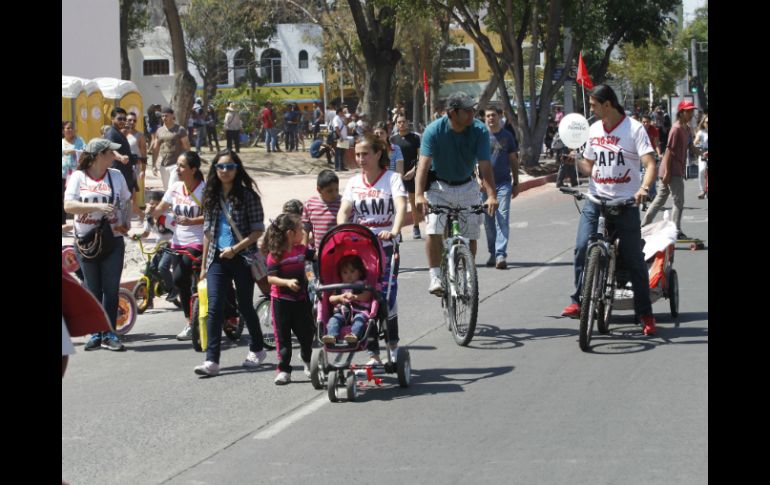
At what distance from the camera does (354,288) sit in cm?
811

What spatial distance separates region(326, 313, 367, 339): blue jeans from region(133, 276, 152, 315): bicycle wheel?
446 centimetres

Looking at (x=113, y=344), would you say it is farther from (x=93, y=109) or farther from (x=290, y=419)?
(x=93, y=109)

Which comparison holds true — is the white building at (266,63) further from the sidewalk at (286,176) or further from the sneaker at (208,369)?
the sneaker at (208,369)

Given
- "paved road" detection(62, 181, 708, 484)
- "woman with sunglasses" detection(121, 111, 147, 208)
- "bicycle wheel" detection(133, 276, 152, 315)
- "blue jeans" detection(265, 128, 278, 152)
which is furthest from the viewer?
"blue jeans" detection(265, 128, 278, 152)

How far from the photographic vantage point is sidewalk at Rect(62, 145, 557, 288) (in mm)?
25533

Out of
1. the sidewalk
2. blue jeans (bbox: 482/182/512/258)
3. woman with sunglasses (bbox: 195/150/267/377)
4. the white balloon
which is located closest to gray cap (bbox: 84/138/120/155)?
woman with sunglasses (bbox: 195/150/267/377)

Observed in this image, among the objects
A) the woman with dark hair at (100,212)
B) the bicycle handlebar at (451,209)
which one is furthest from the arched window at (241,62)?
the bicycle handlebar at (451,209)

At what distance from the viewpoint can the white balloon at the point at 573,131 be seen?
55.4 feet

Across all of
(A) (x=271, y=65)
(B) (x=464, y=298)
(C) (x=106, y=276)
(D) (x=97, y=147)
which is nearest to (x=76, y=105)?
(D) (x=97, y=147)

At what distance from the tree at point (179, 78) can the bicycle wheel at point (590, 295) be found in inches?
849

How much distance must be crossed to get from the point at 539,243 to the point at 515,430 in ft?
34.7

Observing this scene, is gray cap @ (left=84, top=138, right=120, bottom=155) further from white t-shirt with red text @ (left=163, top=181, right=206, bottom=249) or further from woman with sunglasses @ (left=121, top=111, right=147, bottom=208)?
woman with sunglasses @ (left=121, top=111, right=147, bottom=208)

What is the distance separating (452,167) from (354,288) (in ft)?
8.37
